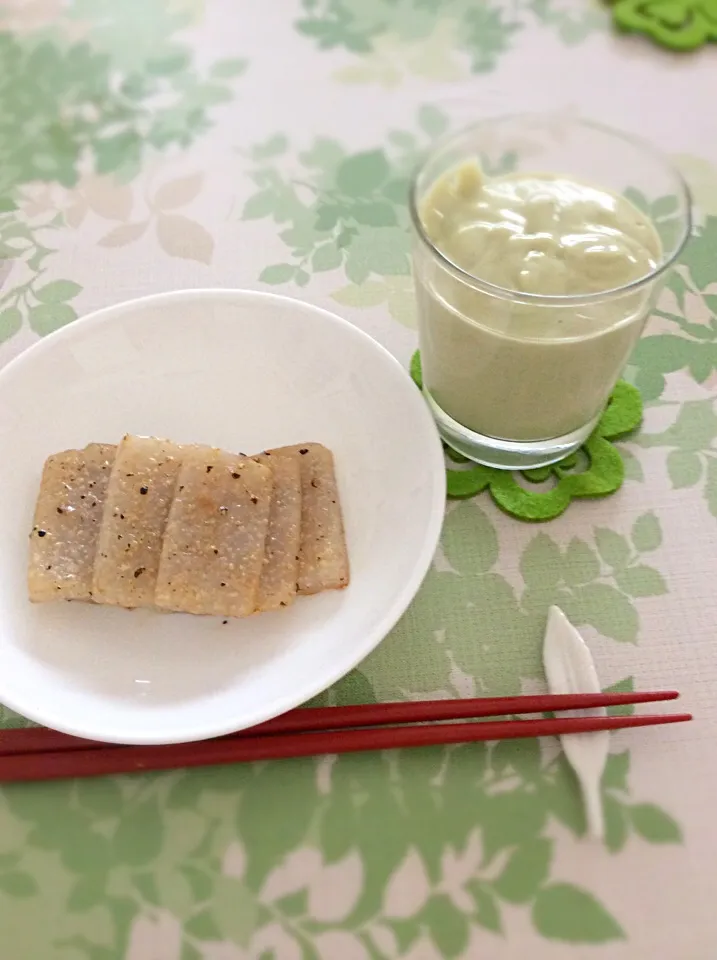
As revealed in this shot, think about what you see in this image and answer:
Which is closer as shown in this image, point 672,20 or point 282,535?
point 282,535

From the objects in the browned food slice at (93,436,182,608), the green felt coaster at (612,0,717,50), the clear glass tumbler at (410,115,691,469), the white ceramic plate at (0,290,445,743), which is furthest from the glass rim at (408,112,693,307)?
the green felt coaster at (612,0,717,50)

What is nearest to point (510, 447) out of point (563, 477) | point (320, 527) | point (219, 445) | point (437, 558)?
point (563, 477)

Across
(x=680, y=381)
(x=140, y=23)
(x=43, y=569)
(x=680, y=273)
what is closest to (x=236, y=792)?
(x=43, y=569)

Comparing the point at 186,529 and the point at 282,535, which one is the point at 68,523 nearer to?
the point at 186,529

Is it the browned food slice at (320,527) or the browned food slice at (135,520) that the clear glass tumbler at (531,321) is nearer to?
the browned food slice at (320,527)

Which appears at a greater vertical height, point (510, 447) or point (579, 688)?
point (510, 447)

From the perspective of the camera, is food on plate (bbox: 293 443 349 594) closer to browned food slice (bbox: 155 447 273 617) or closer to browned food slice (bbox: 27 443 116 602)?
browned food slice (bbox: 155 447 273 617)
